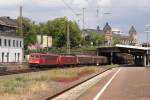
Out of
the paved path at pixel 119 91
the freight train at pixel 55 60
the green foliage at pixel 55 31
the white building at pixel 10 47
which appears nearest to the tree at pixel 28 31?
the green foliage at pixel 55 31

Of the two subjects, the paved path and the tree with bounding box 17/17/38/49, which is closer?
the paved path

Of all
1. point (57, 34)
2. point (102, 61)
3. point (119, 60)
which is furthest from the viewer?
point (119, 60)

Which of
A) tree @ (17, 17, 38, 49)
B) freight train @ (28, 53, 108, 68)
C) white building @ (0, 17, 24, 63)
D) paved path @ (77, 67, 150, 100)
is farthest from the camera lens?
tree @ (17, 17, 38, 49)

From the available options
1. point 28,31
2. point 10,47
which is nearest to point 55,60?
point 10,47

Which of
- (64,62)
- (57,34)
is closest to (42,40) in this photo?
(64,62)

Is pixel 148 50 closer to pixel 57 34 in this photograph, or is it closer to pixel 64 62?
pixel 57 34

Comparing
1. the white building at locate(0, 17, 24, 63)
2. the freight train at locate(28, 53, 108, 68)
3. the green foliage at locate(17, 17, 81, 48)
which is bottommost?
the freight train at locate(28, 53, 108, 68)

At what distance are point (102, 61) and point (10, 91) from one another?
114251 millimetres

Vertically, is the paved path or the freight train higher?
the freight train

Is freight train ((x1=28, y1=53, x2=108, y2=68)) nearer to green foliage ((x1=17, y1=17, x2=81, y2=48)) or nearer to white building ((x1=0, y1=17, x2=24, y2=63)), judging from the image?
white building ((x1=0, y1=17, x2=24, y2=63))

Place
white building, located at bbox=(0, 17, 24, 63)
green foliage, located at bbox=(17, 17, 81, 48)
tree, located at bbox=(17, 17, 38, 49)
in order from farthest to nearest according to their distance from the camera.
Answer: green foliage, located at bbox=(17, 17, 81, 48) → tree, located at bbox=(17, 17, 38, 49) → white building, located at bbox=(0, 17, 24, 63)

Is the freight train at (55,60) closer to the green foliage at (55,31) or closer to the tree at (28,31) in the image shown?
the tree at (28,31)

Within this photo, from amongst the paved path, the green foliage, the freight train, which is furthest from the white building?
the paved path

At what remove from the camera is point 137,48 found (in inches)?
5728
